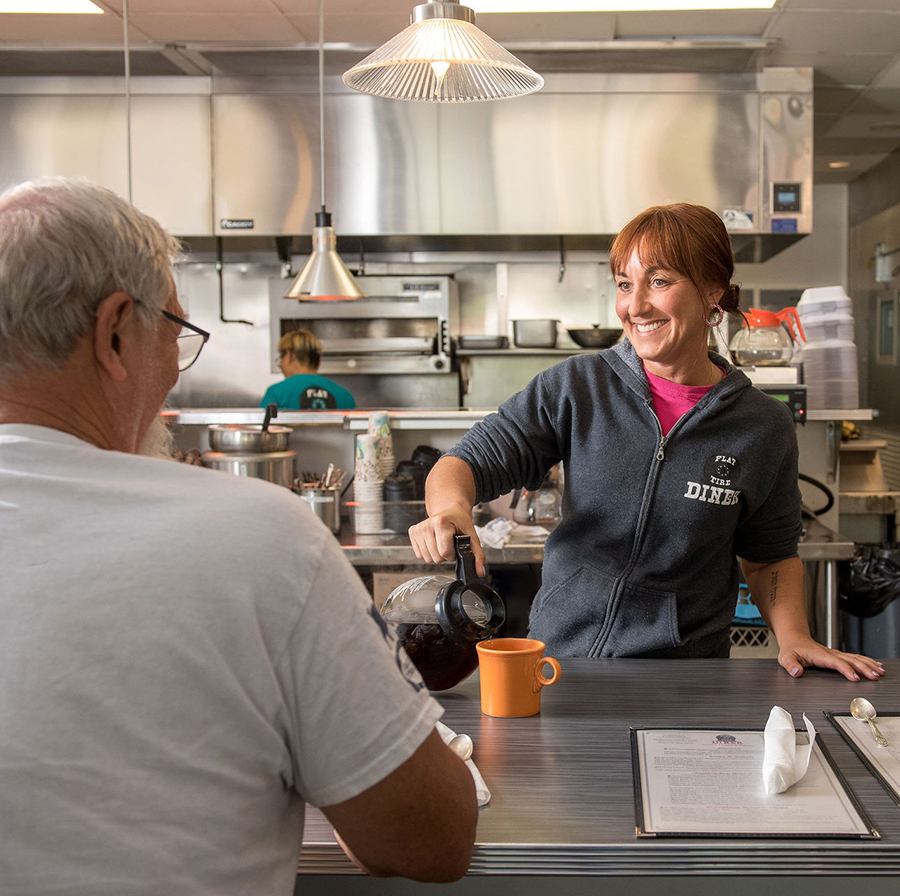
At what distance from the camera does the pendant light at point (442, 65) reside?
171 cm

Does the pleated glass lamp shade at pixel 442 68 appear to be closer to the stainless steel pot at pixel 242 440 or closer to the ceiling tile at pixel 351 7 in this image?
the stainless steel pot at pixel 242 440

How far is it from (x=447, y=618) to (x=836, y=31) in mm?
4314

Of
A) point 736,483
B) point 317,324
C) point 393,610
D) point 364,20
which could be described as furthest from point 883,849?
point 317,324

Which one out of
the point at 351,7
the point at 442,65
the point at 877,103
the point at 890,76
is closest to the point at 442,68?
the point at 442,65

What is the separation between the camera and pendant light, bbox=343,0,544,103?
67.2 inches

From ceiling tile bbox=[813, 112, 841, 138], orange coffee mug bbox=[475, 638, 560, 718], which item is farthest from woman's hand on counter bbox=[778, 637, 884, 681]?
ceiling tile bbox=[813, 112, 841, 138]

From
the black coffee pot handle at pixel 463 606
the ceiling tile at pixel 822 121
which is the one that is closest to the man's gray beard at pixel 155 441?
the black coffee pot handle at pixel 463 606

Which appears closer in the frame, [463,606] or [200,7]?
[463,606]

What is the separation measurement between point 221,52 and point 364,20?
840mm

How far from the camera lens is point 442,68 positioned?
6.15 feet

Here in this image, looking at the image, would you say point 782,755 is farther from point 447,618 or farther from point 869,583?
point 869,583

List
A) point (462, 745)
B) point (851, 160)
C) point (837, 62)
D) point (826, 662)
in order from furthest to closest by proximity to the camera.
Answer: point (851, 160) < point (837, 62) < point (826, 662) < point (462, 745)

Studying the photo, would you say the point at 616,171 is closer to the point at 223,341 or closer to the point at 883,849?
the point at 223,341

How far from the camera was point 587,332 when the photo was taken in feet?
18.0
